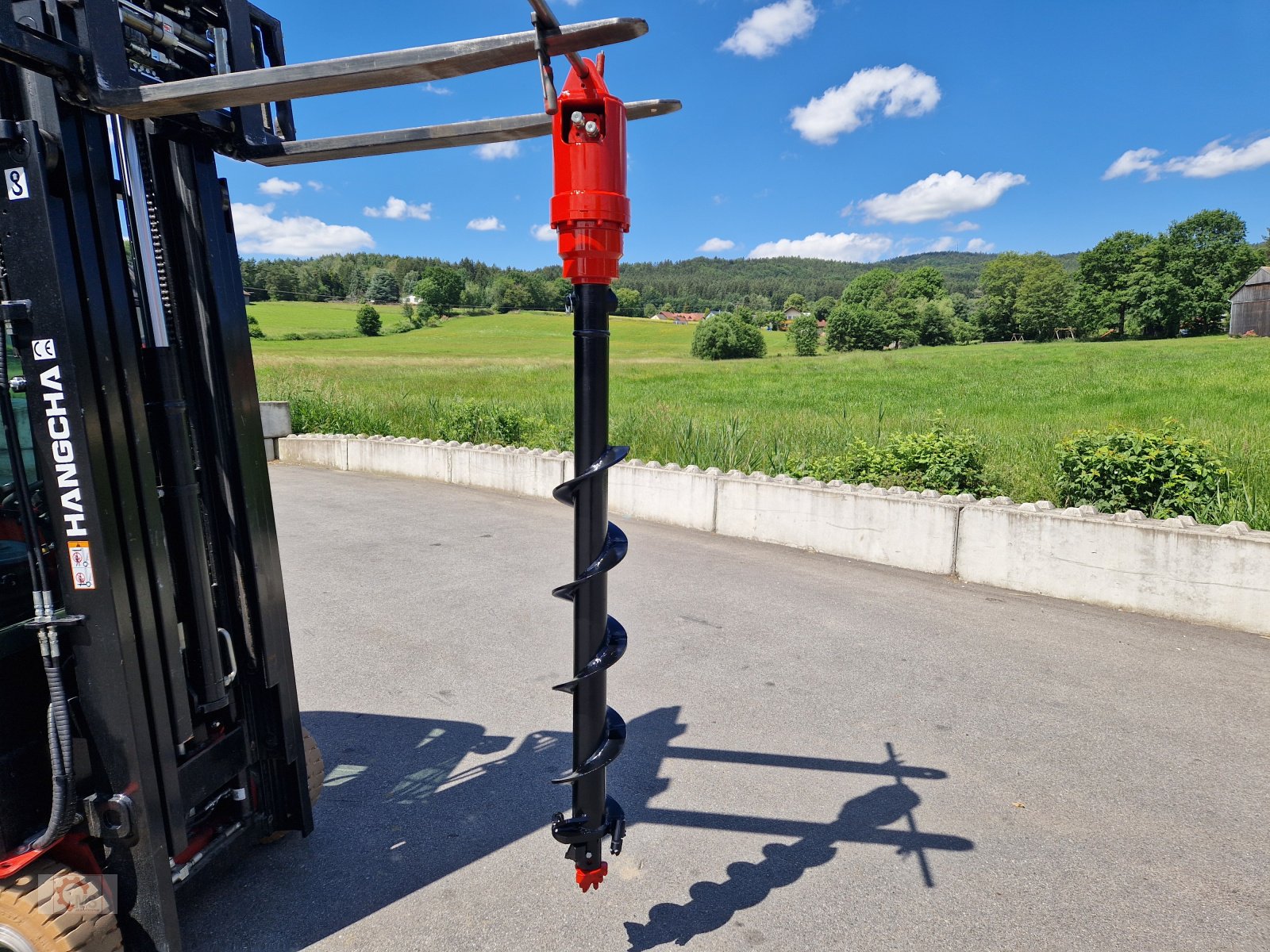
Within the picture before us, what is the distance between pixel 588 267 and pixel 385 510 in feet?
30.5

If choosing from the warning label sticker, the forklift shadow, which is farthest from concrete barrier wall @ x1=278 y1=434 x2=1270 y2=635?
the warning label sticker

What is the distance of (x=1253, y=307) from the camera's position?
2527 inches

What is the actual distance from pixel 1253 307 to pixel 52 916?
269 feet

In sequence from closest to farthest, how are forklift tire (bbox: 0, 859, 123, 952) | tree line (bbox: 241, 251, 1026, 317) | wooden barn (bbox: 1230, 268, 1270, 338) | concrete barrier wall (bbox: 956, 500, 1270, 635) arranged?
forklift tire (bbox: 0, 859, 123, 952) → concrete barrier wall (bbox: 956, 500, 1270, 635) → wooden barn (bbox: 1230, 268, 1270, 338) → tree line (bbox: 241, 251, 1026, 317)

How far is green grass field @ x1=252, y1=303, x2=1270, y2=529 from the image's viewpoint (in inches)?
412

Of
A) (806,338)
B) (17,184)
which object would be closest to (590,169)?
(17,184)

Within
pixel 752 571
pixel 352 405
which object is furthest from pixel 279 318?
pixel 752 571

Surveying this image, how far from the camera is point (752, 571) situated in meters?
7.62

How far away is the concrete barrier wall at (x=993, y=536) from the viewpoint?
586 cm

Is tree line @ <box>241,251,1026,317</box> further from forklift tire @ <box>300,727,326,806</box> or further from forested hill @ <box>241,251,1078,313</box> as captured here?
forklift tire @ <box>300,727,326,806</box>

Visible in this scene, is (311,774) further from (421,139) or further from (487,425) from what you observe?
(487,425)

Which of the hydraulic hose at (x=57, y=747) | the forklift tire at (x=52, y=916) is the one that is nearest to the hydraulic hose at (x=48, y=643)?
the hydraulic hose at (x=57, y=747)

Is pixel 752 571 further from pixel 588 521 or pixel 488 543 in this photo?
pixel 588 521

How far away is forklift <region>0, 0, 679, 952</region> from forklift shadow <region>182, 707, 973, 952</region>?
0.36 metres
